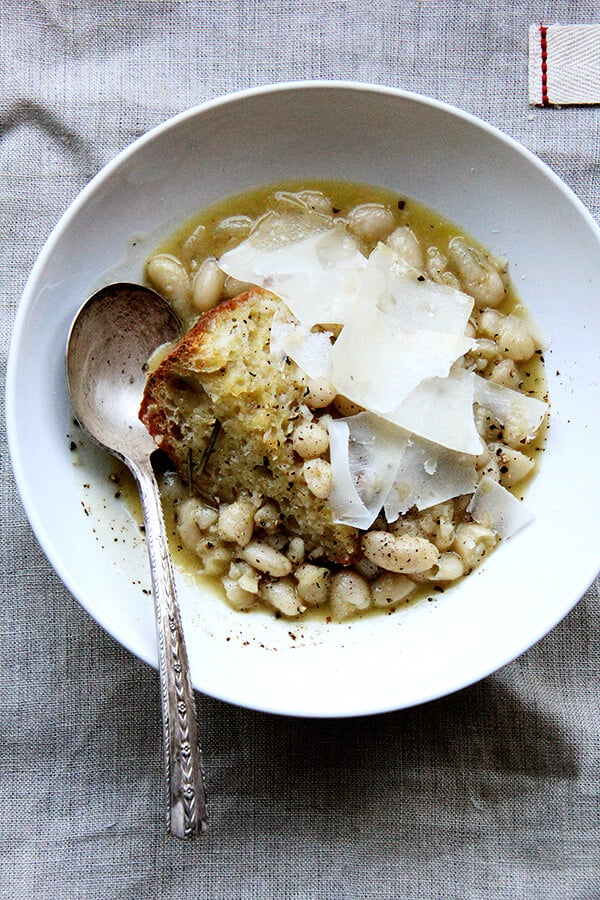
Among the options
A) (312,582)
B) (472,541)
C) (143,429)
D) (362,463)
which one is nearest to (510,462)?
(472,541)

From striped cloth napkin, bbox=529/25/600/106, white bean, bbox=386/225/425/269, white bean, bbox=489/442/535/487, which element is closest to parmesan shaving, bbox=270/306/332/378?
white bean, bbox=386/225/425/269

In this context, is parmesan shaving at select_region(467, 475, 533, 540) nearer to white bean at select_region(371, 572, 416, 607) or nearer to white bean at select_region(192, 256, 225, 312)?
white bean at select_region(371, 572, 416, 607)

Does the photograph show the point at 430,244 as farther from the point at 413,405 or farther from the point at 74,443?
the point at 74,443

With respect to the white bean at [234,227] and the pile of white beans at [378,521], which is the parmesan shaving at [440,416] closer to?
the pile of white beans at [378,521]

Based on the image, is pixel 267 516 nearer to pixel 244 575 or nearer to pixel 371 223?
pixel 244 575

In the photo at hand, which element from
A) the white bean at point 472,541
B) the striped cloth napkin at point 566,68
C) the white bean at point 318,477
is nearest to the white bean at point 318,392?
the white bean at point 318,477

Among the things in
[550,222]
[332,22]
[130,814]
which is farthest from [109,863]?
[332,22]
